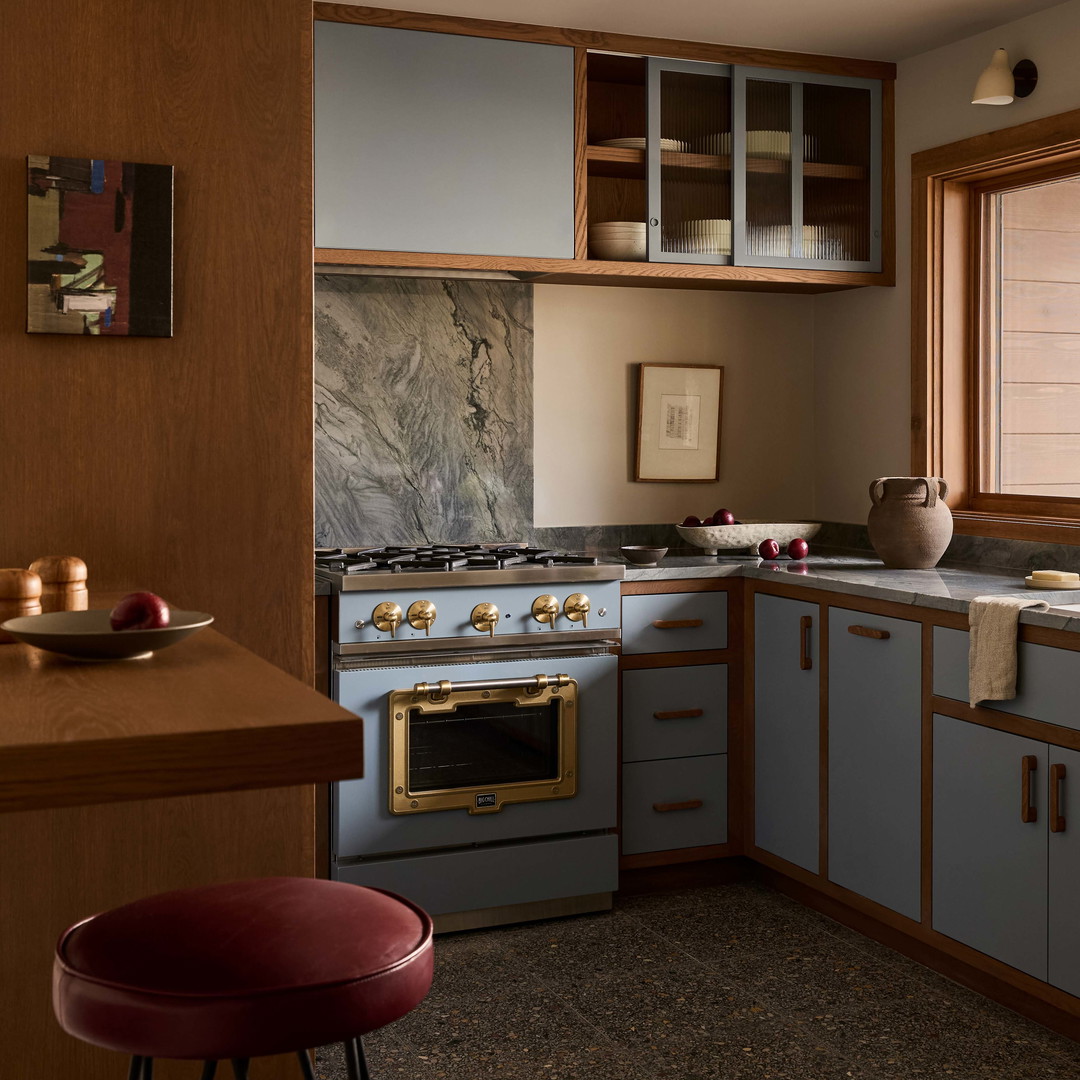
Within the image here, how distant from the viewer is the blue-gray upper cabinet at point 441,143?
3275 millimetres

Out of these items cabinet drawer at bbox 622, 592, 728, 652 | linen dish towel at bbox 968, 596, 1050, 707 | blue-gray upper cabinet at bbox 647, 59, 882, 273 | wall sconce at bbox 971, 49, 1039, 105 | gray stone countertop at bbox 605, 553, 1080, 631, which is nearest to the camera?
linen dish towel at bbox 968, 596, 1050, 707

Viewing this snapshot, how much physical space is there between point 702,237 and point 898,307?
0.68 m

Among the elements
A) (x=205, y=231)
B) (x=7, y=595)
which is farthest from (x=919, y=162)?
(x=7, y=595)

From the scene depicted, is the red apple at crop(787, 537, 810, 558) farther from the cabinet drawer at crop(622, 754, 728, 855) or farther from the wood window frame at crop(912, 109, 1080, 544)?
the cabinet drawer at crop(622, 754, 728, 855)

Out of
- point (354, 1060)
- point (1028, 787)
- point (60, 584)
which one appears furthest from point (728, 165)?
point (354, 1060)

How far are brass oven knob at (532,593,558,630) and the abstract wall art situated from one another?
132 centimetres

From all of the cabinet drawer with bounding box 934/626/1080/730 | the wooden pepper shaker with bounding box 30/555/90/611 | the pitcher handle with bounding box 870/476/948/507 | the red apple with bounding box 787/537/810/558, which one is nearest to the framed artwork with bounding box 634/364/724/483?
the red apple with bounding box 787/537/810/558

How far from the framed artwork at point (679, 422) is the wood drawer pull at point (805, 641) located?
3.07ft

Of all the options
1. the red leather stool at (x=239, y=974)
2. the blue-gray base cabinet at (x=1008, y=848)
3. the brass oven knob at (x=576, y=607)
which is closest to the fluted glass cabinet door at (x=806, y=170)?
the brass oven knob at (x=576, y=607)

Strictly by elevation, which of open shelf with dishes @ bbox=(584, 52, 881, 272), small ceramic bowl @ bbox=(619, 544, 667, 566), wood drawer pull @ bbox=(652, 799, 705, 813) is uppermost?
open shelf with dishes @ bbox=(584, 52, 881, 272)

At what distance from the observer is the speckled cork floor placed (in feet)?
8.00

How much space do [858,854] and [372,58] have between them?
7.82ft

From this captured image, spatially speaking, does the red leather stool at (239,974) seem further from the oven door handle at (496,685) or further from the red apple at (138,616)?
the oven door handle at (496,685)

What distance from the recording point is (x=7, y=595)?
1567mm
